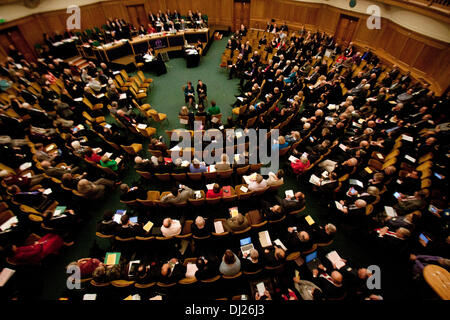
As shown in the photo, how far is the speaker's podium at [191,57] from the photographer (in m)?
12.2

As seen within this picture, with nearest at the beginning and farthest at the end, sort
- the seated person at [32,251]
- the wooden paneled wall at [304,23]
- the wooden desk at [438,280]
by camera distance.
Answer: the wooden desk at [438,280] < the seated person at [32,251] < the wooden paneled wall at [304,23]

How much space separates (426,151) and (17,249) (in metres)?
11.7

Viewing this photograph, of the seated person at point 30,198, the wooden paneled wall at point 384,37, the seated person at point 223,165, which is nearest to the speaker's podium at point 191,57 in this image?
the wooden paneled wall at point 384,37

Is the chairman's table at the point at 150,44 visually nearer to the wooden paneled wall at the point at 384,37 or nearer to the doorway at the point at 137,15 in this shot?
the doorway at the point at 137,15

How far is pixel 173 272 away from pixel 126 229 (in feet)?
5.10

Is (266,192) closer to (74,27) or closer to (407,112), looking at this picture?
(407,112)

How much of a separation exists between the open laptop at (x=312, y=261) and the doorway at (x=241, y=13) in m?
18.8

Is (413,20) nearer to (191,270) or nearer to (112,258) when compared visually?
(191,270)

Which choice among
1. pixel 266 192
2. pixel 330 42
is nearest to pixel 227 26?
pixel 330 42

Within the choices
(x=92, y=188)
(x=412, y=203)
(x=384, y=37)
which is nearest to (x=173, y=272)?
(x=92, y=188)

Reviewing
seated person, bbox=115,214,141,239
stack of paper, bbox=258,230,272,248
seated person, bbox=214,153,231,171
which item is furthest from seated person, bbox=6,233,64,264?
stack of paper, bbox=258,230,272,248

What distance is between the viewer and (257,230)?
214 inches

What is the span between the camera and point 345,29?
13211 millimetres

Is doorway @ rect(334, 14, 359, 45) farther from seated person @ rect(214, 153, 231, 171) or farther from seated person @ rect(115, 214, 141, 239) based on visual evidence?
seated person @ rect(115, 214, 141, 239)
